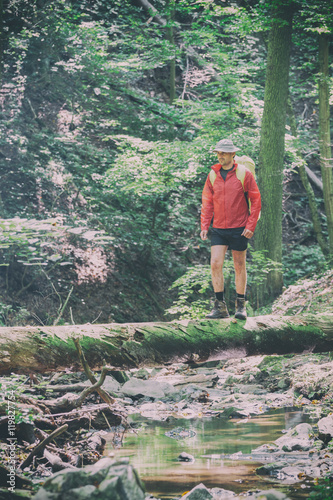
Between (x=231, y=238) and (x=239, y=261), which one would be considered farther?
(x=239, y=261)

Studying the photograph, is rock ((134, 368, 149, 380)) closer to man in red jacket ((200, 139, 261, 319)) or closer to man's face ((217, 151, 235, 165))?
man in red jacket ((200, 139, 261, 319))

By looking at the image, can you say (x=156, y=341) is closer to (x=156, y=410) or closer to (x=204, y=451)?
(x=204, y=451)

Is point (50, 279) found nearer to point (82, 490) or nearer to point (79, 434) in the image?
point (79, 434)

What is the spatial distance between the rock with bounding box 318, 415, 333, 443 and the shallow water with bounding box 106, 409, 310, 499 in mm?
600

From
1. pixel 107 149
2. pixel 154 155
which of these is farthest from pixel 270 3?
pixel 107 149

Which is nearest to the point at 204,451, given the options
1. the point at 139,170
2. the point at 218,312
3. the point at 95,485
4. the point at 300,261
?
the point at 218,312

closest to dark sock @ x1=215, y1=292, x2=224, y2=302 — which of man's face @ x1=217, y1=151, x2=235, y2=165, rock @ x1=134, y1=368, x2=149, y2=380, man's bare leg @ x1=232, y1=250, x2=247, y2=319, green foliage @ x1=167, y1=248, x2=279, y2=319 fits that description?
man's bare leg @ x1=232, y1=250, x2=247, y2=319

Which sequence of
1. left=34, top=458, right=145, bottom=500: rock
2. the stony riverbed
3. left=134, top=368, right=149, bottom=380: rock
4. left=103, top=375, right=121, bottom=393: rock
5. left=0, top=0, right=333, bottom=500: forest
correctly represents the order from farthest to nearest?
left=0, top=0, right=333, bottom=500: forest
left=134, top=368, right=149, bottom=380: rock
left=103, top=375, right=121, bottom=393: rock
the stony riverbed
left=34, top=458, right=145, bottom=500: rock

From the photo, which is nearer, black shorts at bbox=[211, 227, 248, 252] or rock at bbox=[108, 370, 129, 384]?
black shorts at bbox=[211, 227, 248, 252]

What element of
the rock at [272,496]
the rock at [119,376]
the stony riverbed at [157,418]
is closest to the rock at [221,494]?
the stony riverbed at [157,418]

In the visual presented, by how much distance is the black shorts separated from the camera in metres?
6.00

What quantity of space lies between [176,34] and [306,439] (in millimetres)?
16329

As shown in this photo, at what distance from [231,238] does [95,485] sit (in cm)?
360

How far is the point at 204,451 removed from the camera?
534cm
